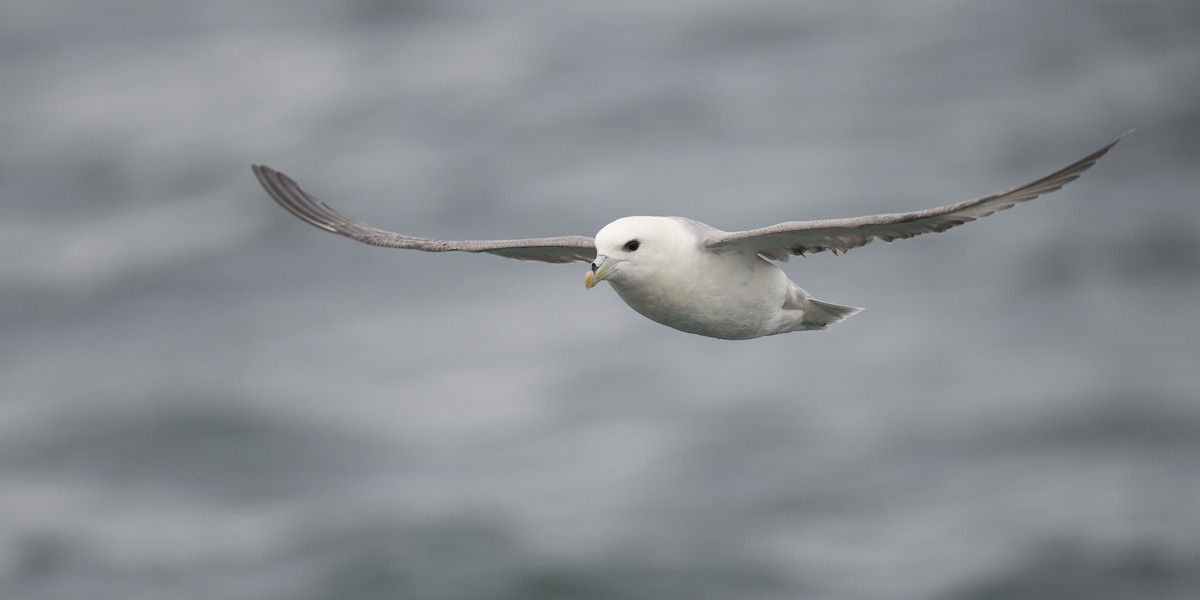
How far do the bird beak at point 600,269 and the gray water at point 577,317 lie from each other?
23665 mm

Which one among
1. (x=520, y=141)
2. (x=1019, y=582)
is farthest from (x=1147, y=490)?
(x=520, y=141)

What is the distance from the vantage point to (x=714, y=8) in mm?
58906

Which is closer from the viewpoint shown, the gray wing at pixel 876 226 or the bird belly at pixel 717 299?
the gray wing at pixel 876 226

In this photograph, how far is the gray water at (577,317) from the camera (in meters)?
34.6

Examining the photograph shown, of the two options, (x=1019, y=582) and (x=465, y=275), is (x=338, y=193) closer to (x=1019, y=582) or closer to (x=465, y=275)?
(x=465, y=275)

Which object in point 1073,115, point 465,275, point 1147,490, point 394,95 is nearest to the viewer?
point 1147,490

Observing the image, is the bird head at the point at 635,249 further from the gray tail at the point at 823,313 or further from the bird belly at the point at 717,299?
the gray tail at the point at 823,313

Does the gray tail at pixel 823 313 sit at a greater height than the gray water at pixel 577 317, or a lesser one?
lesser

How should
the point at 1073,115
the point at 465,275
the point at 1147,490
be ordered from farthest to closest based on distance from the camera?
the point at 1073,115
the point at 465,275
the point at 1147,490

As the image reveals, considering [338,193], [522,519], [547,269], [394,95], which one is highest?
[394,95]

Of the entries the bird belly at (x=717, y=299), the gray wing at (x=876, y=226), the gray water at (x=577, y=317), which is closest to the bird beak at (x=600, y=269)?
the bird belly at (x=717, y=299)

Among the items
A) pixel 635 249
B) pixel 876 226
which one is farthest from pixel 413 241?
pixel 876 226

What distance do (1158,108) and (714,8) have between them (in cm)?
1735

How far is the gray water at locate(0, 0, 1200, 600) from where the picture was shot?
34625 mm
